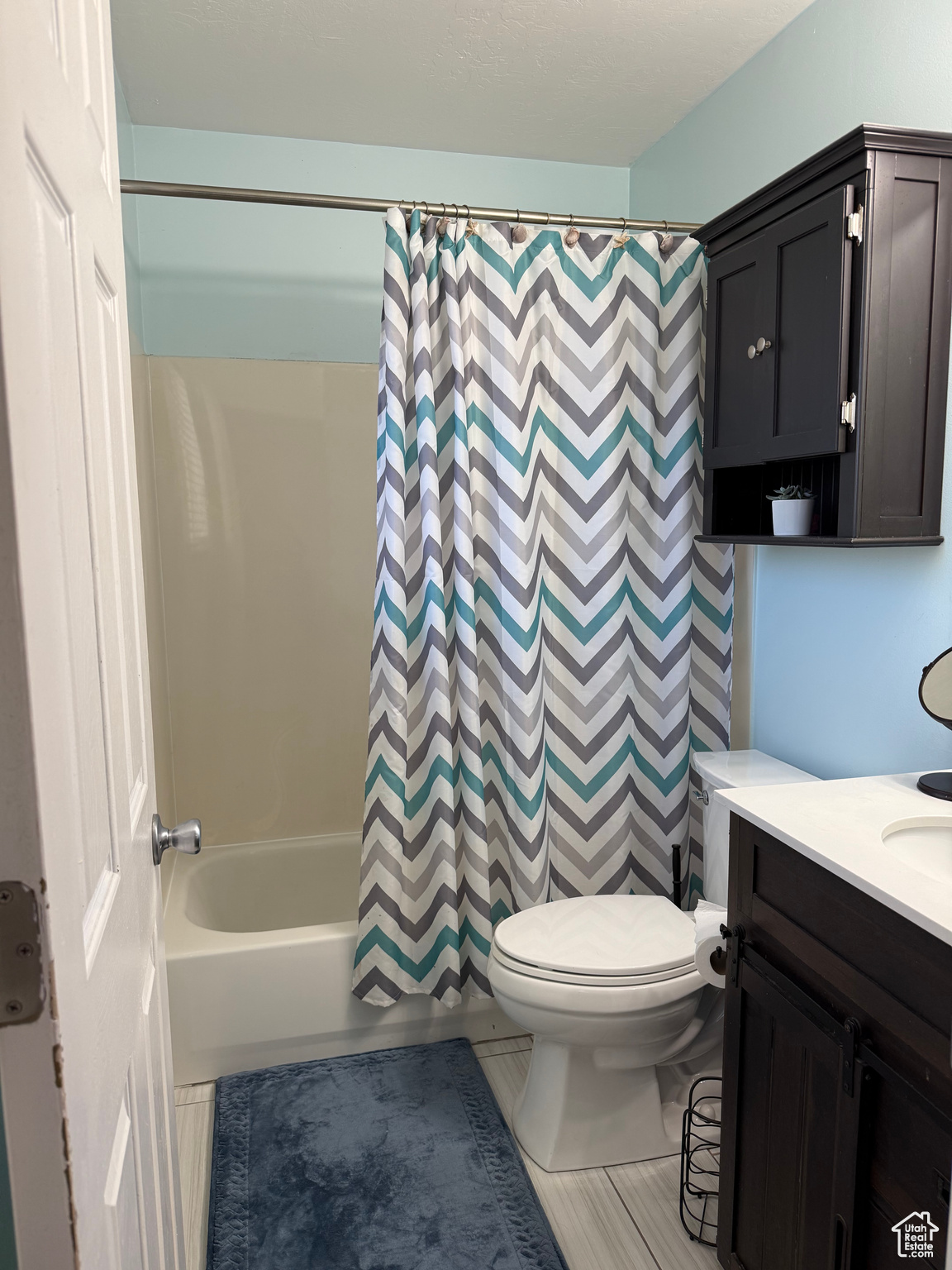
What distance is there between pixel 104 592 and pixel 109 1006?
1.27ft

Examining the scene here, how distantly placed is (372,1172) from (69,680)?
1624mm

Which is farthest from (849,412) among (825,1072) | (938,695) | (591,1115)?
(591,1115)

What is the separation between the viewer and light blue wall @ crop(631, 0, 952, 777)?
165 cm

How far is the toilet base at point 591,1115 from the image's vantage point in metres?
1.89

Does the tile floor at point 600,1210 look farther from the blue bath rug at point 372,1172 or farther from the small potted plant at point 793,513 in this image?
the small potted plant at point 793,513

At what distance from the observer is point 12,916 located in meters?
0.56

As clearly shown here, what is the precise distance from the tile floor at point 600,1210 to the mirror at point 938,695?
98 cm

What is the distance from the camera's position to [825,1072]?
1.23 metres

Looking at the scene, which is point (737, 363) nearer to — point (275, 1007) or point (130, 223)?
point (130, 223)

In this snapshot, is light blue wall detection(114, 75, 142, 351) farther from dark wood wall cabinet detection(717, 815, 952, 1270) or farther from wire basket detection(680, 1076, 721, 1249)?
wire basket detection(680, 1076, 721, 1249)

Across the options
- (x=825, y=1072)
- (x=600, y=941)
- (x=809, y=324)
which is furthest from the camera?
(x=600, y=941)

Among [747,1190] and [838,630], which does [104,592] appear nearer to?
[747,1190]

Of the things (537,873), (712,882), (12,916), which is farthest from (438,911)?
(12,916)

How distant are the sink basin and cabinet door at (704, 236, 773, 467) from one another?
2.72 ft
